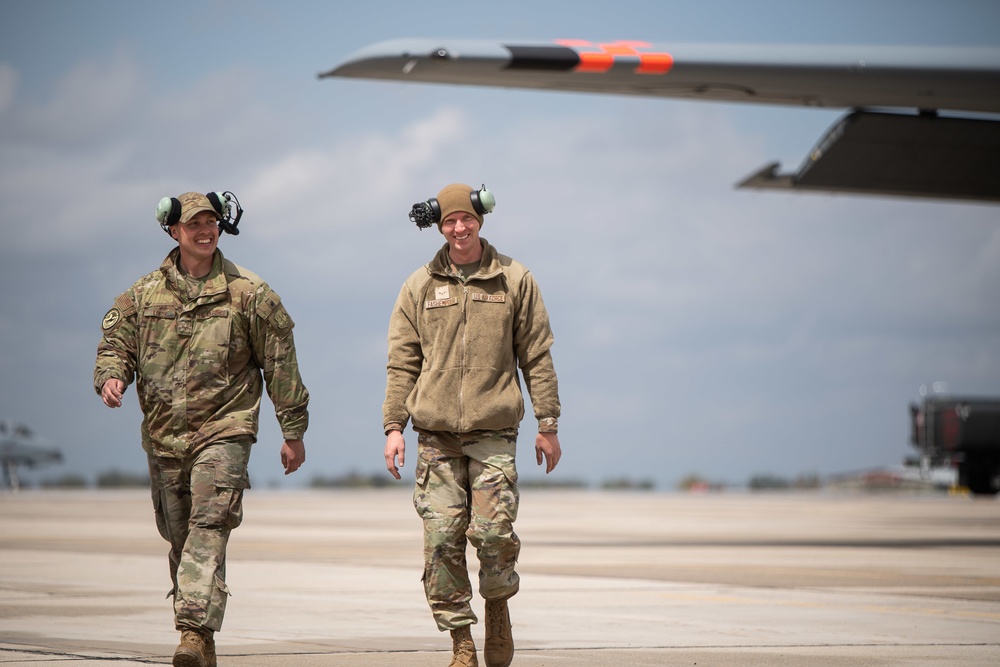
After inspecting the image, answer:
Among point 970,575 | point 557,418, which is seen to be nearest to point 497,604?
point 557,418

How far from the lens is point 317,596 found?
10164mm

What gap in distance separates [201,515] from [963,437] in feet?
110

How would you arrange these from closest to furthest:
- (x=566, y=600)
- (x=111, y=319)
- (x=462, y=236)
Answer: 1. (x=111, y=319)
2. (x=462, y=236)
3. (x=566, y=600)

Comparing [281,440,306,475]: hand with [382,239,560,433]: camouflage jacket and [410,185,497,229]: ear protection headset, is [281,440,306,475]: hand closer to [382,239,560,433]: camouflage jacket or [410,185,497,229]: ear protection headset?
[382,239,560,433]: camouflage jacket

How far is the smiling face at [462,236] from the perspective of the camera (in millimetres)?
6723

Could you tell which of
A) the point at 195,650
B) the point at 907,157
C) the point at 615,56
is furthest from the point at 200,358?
the point at 907,157

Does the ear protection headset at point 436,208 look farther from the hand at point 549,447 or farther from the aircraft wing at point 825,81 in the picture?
the aircraft wing at point 825,81

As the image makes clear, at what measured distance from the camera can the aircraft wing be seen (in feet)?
49.3

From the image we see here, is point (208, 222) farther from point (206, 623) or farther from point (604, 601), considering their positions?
point (604, 601)

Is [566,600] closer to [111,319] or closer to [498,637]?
[498,637]

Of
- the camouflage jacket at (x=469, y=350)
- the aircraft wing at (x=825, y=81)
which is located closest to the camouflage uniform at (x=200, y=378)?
the camouflage jacket at (x=469, y=350)

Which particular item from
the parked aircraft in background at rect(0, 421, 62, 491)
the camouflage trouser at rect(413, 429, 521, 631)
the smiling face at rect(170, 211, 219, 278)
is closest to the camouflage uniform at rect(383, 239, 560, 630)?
the camouflage trouser at rect(413, 429, 521, 631)

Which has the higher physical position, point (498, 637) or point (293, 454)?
point (293, 454)

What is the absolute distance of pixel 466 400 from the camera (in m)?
6.52
